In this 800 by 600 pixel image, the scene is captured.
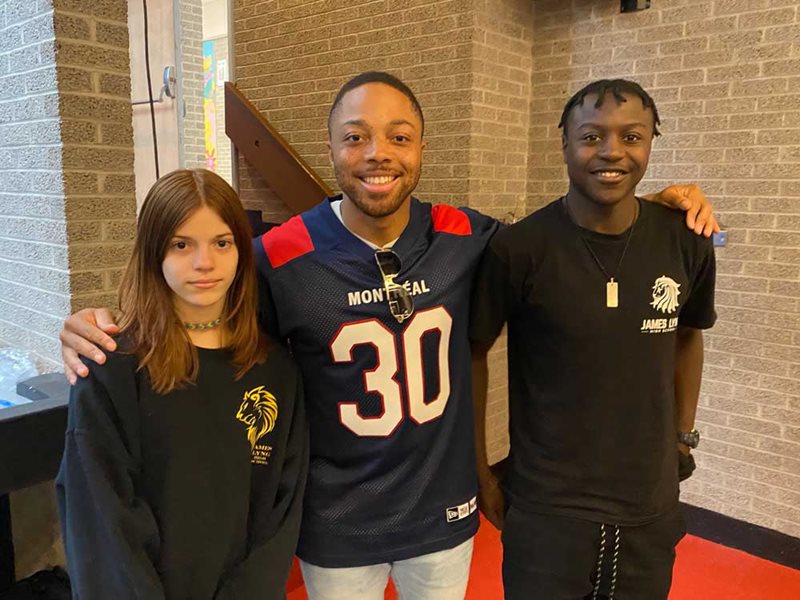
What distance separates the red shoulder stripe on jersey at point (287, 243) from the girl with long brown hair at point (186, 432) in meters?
0.11

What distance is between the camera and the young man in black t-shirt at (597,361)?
1410mm

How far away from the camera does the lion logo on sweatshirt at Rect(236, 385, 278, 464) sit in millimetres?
1304

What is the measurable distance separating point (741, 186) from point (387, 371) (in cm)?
245

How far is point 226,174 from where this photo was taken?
356 inches

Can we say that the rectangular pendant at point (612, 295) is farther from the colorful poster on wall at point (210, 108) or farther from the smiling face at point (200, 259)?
the colorful poster on wall at point (210, 108)

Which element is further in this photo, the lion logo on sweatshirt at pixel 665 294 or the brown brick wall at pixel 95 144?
the brown brick wall at pixel 95 144

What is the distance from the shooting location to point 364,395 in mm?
1407

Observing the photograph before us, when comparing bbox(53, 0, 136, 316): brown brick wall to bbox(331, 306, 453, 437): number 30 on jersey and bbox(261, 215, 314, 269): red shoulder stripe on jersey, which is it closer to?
bbox(261, 215, 314, 269): red shoulder stripe on jersey

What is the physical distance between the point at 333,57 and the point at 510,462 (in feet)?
10.6

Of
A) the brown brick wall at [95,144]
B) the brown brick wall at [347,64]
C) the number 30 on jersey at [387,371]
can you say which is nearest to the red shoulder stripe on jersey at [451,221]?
the number 30 on jersey at [387,371]

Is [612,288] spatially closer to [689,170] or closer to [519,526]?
[519,526]

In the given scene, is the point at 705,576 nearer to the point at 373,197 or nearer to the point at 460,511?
the point at 460,511

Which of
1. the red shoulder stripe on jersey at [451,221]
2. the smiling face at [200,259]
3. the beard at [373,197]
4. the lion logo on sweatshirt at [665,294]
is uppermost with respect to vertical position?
the beard at [373,197]

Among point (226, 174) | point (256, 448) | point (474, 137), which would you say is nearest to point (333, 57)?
point (474, 137)
